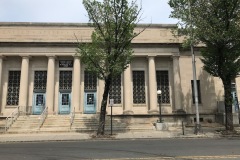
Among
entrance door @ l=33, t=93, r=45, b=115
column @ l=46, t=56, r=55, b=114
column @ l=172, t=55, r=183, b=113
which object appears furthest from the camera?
entrance door @ l=33, t=93, r=45, b=115

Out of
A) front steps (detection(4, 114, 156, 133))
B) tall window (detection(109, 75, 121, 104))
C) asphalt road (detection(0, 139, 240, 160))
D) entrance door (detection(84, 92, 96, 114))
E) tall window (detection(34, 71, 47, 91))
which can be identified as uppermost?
tall window (detection(34, 71, 47, 91))

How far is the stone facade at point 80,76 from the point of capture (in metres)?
29.3

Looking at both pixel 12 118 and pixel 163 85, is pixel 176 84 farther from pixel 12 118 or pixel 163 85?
pixel 12 118

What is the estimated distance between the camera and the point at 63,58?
1208 inches

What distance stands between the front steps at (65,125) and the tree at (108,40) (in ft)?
13.8

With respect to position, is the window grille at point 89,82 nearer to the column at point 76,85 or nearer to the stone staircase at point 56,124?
the column at point 76,85

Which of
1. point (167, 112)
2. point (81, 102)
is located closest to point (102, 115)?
point (81, 102)

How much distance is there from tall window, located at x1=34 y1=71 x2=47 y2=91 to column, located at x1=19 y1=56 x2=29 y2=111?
1307mm

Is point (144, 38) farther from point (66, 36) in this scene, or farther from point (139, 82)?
point (66, 36)

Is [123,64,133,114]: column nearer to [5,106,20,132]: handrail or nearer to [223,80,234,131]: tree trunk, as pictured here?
[223,80,234,131]: tree trunk

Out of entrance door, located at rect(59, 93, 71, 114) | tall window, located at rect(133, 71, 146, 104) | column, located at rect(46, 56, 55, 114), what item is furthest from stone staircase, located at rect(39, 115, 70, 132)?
tall window, located at rect(133, 71, 146, 104)

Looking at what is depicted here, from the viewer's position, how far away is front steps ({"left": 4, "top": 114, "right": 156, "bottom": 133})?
23938 millimetres

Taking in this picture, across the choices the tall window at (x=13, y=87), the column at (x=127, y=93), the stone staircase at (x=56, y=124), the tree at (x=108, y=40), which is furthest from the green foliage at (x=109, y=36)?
the tall window at (x=13, y=87)

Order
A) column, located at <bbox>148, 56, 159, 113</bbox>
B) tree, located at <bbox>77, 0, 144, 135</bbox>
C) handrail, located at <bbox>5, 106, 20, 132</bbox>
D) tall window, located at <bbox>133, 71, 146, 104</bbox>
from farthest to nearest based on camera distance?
tall window, located at <bbox>133, 71, 146, 104</bbox>
column, located at <bbox>148, 56, 159, 113</bbox>
handrail, located at <bbox>5, 106, 20, 132</bbox>
tree, located at <bbox>77, 0, 144, 135</bbox>
